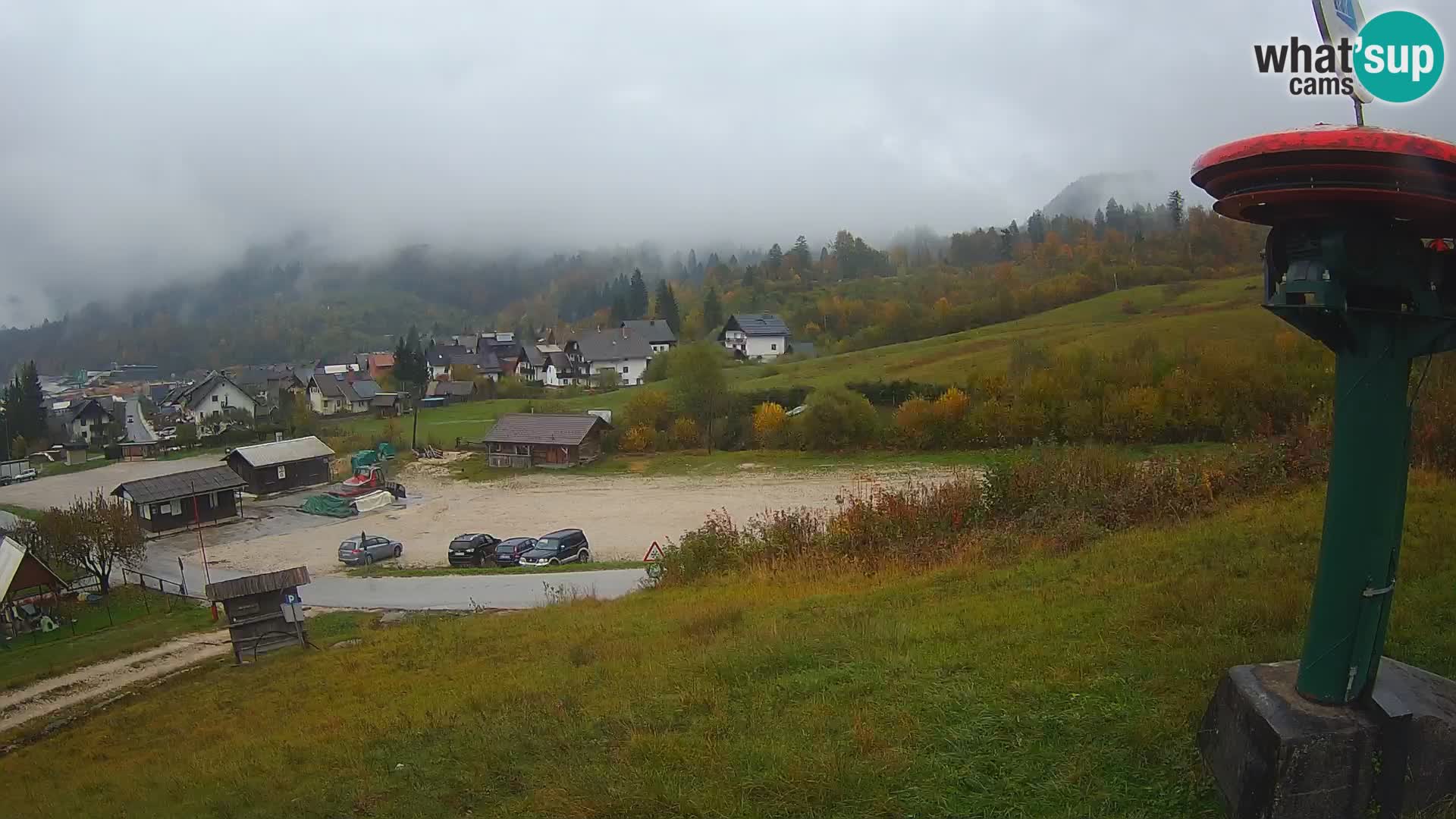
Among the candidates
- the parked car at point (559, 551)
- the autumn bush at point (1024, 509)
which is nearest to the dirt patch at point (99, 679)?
the parked car at point (559, 551)

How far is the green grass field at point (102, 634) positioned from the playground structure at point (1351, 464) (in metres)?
22.9

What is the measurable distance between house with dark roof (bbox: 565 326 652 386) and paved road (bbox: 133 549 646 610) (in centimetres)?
6402

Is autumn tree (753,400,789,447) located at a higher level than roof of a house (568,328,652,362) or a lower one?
lower

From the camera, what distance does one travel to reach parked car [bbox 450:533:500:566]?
92.0 feet

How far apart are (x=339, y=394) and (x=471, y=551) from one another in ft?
246

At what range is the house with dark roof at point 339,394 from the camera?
92.0 meters

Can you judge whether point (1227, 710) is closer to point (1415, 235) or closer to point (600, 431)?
point (1415, 235)

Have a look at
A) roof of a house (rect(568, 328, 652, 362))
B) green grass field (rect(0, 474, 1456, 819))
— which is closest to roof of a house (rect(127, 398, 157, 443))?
roof of a house (rect(568, 328, 652, 362))

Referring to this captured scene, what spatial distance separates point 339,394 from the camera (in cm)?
9456

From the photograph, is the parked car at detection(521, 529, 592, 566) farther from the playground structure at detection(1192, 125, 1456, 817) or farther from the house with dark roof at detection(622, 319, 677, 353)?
the house with dark roof at detection(622, 319, 677, 353)

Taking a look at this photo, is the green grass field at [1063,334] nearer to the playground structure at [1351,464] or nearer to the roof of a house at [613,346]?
the roof of a house at [613,346]

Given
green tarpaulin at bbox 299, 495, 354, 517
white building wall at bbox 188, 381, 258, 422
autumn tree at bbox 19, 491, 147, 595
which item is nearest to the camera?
autumn tree at bbox 19, 491, 147, 595

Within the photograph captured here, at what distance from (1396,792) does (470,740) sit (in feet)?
18.3

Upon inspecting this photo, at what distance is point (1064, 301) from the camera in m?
79.0
